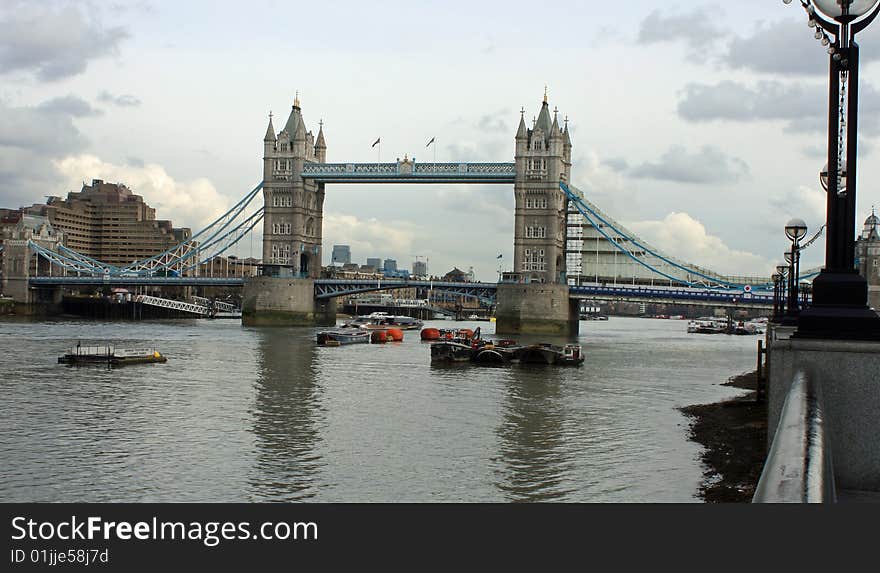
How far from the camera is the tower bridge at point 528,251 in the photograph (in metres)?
85.2

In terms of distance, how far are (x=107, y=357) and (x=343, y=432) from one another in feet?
73.2

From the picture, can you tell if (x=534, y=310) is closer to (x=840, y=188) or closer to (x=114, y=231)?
(x=840, y=188)

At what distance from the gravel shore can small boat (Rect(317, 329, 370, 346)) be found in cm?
3319

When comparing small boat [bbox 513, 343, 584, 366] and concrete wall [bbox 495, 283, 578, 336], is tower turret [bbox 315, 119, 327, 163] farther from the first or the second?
small boat [bbox 513, 343, 584, 366]

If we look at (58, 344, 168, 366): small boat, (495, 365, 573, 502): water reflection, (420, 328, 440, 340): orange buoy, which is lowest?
(495, 365, 573, 502): water reflection

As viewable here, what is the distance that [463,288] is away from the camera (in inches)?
3671

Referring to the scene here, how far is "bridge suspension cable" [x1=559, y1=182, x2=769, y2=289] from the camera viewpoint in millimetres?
88375

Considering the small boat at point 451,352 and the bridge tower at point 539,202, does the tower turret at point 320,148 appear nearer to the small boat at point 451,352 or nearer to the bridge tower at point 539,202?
the bridge tower at point 539,202

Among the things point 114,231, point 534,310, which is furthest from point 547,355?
point 114,231

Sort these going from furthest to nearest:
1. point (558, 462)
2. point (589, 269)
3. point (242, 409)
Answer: point (589, 269) < point (242, 409) < point (558, 462)

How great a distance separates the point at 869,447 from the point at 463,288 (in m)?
84.7

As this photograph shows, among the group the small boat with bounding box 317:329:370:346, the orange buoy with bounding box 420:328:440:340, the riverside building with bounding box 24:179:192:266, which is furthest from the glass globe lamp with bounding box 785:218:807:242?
the riverside building with bounding box 24:179:192:266
